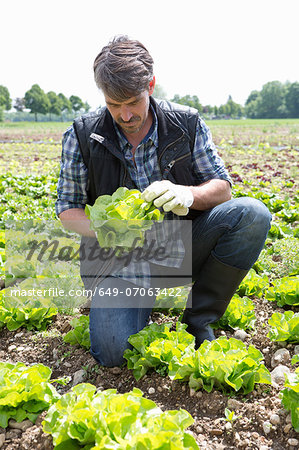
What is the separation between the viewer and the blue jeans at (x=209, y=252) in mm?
2787

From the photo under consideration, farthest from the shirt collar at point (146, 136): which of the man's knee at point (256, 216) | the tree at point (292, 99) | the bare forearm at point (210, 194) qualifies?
the tree at point (292, 99)

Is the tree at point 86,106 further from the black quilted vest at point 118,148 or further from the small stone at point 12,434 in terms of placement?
the small stone at point 12,434

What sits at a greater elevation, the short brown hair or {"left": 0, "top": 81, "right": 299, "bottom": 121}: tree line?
{"left": 0, "top": 81, "right": 299, "bottom": 121}: tree line

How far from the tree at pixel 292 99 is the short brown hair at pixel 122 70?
84.3 meters

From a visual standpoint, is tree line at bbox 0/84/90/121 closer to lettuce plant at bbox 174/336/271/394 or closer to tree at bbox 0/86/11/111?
tree at bbox 0/86/11/111

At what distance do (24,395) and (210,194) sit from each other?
5.72 ft

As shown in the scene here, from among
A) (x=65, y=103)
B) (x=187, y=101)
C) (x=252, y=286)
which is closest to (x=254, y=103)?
(x=187, y=101)

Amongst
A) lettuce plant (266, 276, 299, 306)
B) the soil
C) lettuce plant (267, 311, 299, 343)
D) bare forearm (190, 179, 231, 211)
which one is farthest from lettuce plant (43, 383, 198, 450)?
lettuce plant (266, 276, 299, 306)

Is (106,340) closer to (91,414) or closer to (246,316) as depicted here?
(91,414)

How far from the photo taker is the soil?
212 centimetres

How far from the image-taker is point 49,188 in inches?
321

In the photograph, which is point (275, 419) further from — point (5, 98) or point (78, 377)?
point (5, 98)

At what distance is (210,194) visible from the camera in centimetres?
309

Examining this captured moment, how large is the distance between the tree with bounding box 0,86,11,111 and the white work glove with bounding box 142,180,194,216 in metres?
89.2
